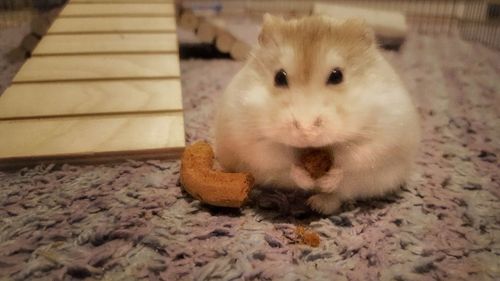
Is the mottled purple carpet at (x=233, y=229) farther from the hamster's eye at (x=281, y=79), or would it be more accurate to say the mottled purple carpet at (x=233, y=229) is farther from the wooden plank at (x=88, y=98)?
the hamster's eye at (x=281, y=79)

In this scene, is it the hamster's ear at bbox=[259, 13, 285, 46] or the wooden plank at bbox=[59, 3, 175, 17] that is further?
the wooden plank at bbox=[59, 3, 175, 17]

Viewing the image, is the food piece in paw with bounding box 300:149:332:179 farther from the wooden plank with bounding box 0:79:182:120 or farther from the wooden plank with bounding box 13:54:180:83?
the wooden plank with bounding box 13:54:180:83

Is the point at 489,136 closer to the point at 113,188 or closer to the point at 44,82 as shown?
the point at 113,188

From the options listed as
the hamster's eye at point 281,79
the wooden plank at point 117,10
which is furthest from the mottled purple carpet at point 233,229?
the wooden plank at point 117,10

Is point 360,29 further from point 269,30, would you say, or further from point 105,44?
point 105,44

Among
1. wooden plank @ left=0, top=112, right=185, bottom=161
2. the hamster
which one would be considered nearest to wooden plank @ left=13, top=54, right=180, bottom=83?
wooden plank @ left=0, top=112, right=185, bottom=161
